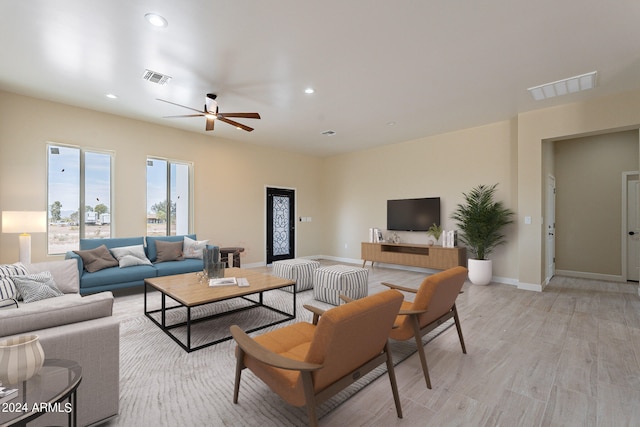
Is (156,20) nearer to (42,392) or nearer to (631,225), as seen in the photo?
(42,392)

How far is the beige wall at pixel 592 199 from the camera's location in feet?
18.3

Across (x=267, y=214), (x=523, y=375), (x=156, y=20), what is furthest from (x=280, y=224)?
(x=523, y=375)

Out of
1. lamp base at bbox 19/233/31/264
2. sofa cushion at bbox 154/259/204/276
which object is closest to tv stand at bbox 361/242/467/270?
sofa cushion at bbox 154/259/204/276

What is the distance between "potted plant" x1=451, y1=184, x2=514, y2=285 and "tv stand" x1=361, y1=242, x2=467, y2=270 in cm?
32

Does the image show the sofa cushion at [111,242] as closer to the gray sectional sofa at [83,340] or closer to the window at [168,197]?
the window at [168,197]

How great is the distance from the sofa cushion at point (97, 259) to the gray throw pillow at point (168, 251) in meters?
0.67

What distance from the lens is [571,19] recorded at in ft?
8.62

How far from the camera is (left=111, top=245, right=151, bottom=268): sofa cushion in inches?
178

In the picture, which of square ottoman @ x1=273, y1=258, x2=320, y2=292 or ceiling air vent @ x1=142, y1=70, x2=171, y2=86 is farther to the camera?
square ottoman @ x1=273, y1=258, x2=320, y2=292

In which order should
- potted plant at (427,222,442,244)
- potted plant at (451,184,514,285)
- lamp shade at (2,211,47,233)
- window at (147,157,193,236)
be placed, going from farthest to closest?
potted plant at (427,222,442,244)
window at (147,157,193,236)
potted plant at (451,184,514,285)
lamp shade at (2,211,47,233)

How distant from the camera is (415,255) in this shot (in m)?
6.37

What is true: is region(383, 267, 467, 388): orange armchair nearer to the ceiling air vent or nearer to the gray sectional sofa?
the gray sectional sofa

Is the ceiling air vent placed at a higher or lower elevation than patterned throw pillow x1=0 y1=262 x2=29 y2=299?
higher

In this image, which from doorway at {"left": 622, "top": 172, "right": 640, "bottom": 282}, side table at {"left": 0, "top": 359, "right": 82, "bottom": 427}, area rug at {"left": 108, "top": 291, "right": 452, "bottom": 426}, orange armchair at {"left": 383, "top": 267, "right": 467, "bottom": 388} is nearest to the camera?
side table at {"left": 0, "top": 359, "right": 82, "bottom": 427}
